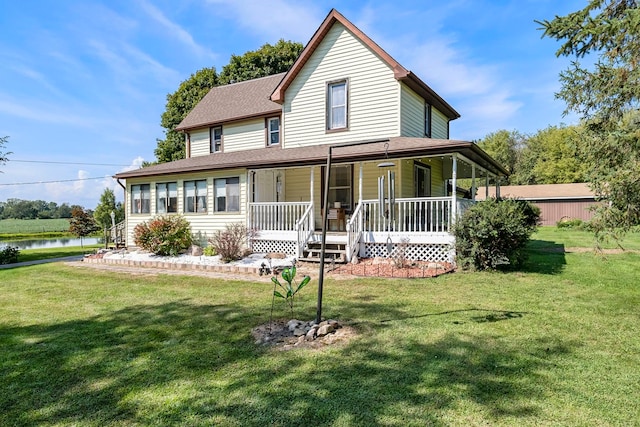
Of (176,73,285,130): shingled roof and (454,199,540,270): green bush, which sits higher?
(176,73,285,130): shingled roof

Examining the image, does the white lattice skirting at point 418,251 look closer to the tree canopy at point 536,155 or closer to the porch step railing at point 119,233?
the porch step railing at point 119,233

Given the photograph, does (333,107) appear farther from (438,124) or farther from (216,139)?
(216,139)

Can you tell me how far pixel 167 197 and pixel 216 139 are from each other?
12.6 ft

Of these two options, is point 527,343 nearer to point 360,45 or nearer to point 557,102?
point 557,102

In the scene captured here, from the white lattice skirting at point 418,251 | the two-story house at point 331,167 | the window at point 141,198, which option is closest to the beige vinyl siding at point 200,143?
the two-story house at point 331,167

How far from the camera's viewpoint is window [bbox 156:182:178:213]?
1530cm

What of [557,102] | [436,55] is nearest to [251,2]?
[436,55]

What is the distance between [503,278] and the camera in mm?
8266

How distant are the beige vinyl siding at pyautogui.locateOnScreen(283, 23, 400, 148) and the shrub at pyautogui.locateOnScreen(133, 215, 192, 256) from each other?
5.27m

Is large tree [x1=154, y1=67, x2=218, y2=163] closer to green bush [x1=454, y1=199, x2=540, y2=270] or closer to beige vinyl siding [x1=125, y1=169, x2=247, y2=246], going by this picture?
beige vinyl siding [x1=125, y1=169, x2=247, y2=246]

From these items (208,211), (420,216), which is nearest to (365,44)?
(420,216)

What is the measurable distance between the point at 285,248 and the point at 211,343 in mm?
7736

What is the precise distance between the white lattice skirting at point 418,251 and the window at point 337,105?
4.89 meters

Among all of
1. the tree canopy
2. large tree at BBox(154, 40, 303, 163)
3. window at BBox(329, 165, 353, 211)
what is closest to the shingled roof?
window at BBox(329, 165, 353, 211)
